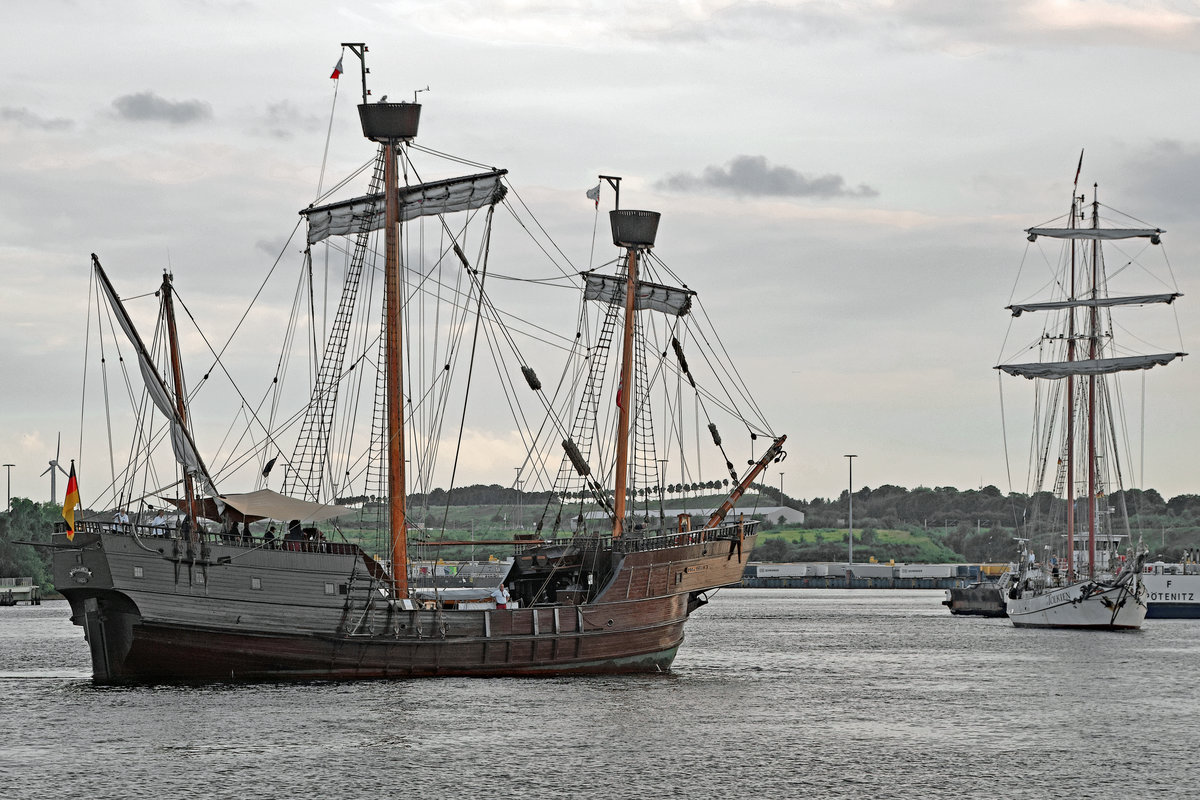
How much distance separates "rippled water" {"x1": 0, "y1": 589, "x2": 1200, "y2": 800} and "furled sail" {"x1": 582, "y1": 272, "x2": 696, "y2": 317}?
17.6 metres

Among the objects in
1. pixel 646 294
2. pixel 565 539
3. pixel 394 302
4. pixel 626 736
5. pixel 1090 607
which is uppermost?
pixel 646 294

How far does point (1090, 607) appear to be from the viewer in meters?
115

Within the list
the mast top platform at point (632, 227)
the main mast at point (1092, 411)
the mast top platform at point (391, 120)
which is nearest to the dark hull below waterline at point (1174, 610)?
the main mast at point (1092, 411)

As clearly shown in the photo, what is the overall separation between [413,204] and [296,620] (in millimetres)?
18681

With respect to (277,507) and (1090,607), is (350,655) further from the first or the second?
(1090,607)

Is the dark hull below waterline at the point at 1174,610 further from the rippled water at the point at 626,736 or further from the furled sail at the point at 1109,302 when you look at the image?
the rippled water at the point at 626,736

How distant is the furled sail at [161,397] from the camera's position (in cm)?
5778

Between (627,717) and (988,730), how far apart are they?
39.8ft

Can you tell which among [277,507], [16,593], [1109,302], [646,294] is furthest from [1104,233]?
[16,593]

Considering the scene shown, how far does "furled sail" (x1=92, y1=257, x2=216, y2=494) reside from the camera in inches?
2275

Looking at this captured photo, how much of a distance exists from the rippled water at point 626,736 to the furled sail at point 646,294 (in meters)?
17.6

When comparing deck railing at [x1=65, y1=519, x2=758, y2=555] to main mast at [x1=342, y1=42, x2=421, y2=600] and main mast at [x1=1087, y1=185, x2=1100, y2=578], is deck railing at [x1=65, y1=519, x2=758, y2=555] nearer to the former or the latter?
main mast at [x1=342, y1=42, x2=421, y2=600]

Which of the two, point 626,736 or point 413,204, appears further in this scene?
point 413,204

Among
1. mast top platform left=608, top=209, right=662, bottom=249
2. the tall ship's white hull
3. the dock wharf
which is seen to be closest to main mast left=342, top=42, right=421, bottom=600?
mast top platform left=608, top=209, right=662, bottom=249
